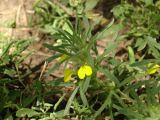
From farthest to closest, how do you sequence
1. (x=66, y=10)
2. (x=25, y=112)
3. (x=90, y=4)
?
(x=66, y=10)
(x=90, y=4)
(x=25, y=112)

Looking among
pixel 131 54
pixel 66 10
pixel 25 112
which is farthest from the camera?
pixel 66 10

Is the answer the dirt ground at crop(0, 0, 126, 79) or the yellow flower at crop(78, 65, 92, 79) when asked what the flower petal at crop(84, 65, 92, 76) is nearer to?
the yellow flower at crop(78, 65, 92, 79)

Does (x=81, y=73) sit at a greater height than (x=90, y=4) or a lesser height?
lesser

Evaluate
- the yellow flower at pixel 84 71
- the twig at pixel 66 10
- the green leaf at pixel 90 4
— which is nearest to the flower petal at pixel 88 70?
Answer: the yellow flower at pixel 84 71

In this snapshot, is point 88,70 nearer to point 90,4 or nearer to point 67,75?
point 67,75

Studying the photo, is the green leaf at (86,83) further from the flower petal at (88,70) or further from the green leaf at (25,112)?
the green leaf at (25,112)

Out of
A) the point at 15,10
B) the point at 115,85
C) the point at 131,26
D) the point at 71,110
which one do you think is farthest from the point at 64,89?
the point at 15,10

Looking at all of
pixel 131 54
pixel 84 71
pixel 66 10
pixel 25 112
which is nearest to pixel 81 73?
pixel 84 71

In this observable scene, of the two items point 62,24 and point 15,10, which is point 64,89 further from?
point 15,10
